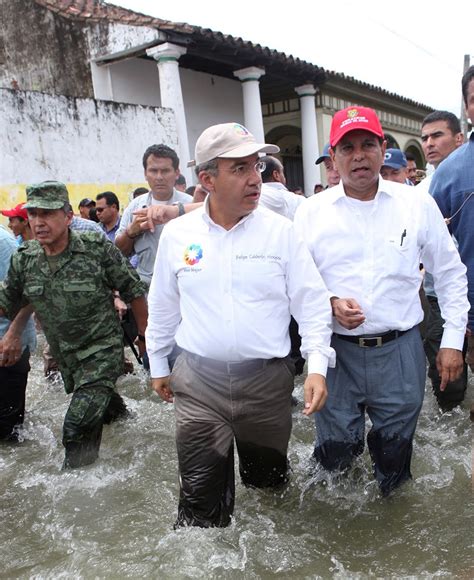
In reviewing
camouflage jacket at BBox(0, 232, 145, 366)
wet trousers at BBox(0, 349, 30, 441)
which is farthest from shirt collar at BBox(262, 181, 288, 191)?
wet trousers at BBox(0, 349, 30, 441)

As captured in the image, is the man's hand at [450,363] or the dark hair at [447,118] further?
the dark hair at [447,118]

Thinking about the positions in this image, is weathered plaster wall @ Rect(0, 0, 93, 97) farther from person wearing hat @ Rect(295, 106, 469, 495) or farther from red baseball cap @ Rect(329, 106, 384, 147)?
person wearing hat @ Rect(295, 106, 469, 495)

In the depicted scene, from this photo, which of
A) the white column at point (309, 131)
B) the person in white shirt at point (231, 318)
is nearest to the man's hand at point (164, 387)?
the person in white shirt at point (231, 318)

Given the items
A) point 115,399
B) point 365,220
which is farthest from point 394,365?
point 115,399

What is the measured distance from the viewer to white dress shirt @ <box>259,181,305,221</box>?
4223 mm

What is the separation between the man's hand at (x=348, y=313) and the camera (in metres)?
2.71

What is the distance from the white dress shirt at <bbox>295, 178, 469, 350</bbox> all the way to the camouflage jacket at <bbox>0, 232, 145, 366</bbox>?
1.55m

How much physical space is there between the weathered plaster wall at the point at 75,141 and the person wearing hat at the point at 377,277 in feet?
25.0

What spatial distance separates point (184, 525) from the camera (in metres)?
2.91

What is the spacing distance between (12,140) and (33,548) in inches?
298

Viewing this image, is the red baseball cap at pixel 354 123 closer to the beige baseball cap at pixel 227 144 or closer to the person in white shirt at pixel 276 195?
the beige baseball cap at pixel 227 144

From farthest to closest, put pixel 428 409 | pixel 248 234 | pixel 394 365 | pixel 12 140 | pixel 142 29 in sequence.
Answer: pixel 142 29 < pixel 12 140 < pixel 428 409 < pixel 394 365 < pixel 248 234

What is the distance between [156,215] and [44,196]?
763 mm

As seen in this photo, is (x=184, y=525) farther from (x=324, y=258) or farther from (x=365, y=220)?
(x=365, y=220)
